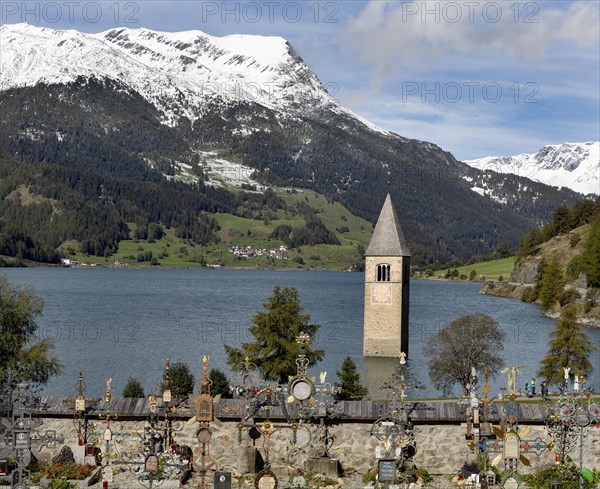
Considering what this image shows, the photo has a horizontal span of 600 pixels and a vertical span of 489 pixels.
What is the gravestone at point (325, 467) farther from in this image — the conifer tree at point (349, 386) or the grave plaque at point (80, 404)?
the conifer tree at point (349, 386)

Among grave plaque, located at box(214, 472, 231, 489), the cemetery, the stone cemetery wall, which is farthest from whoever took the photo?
the stone cemetery wall

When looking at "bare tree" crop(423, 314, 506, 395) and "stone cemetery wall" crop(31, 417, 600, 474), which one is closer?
"stone cemetery wall" crop(31, 417, 600, 474)

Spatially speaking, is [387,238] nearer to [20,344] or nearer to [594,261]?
[20,344]

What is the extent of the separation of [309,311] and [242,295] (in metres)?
46.5

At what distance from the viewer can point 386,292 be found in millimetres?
84562

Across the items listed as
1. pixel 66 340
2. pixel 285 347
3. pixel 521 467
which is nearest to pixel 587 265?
pixel 66 340

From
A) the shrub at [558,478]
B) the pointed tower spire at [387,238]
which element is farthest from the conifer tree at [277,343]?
the pointed tower spire at [387,238]

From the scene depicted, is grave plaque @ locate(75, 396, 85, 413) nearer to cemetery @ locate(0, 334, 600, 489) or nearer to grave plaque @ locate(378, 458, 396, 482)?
cemetery @ locate(0, 334, 600, 489)

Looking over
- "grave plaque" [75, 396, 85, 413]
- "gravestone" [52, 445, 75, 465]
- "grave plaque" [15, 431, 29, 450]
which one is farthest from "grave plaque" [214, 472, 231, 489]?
"grave plaque" [75, 396, 85, 413]

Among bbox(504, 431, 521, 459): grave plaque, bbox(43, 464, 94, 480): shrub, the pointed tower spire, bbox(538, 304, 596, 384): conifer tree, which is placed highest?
the pointed tower spire

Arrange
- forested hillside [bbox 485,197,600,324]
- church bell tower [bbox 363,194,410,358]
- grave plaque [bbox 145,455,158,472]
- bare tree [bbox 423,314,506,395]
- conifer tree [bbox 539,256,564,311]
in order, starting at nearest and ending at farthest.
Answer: grave plaque [bbox 145,455,158,472]
bare tree [bbox 423,314,506,395]
church bell tower [bbox 363,194,410,358]
forested hillside [bbox 485,197,600,324]
conifer tree [bbox 539,256,564,311]

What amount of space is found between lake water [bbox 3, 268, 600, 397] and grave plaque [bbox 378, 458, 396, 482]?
3525 centimetres

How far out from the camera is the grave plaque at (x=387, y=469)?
24.4 metres

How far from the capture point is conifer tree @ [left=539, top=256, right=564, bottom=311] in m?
137
